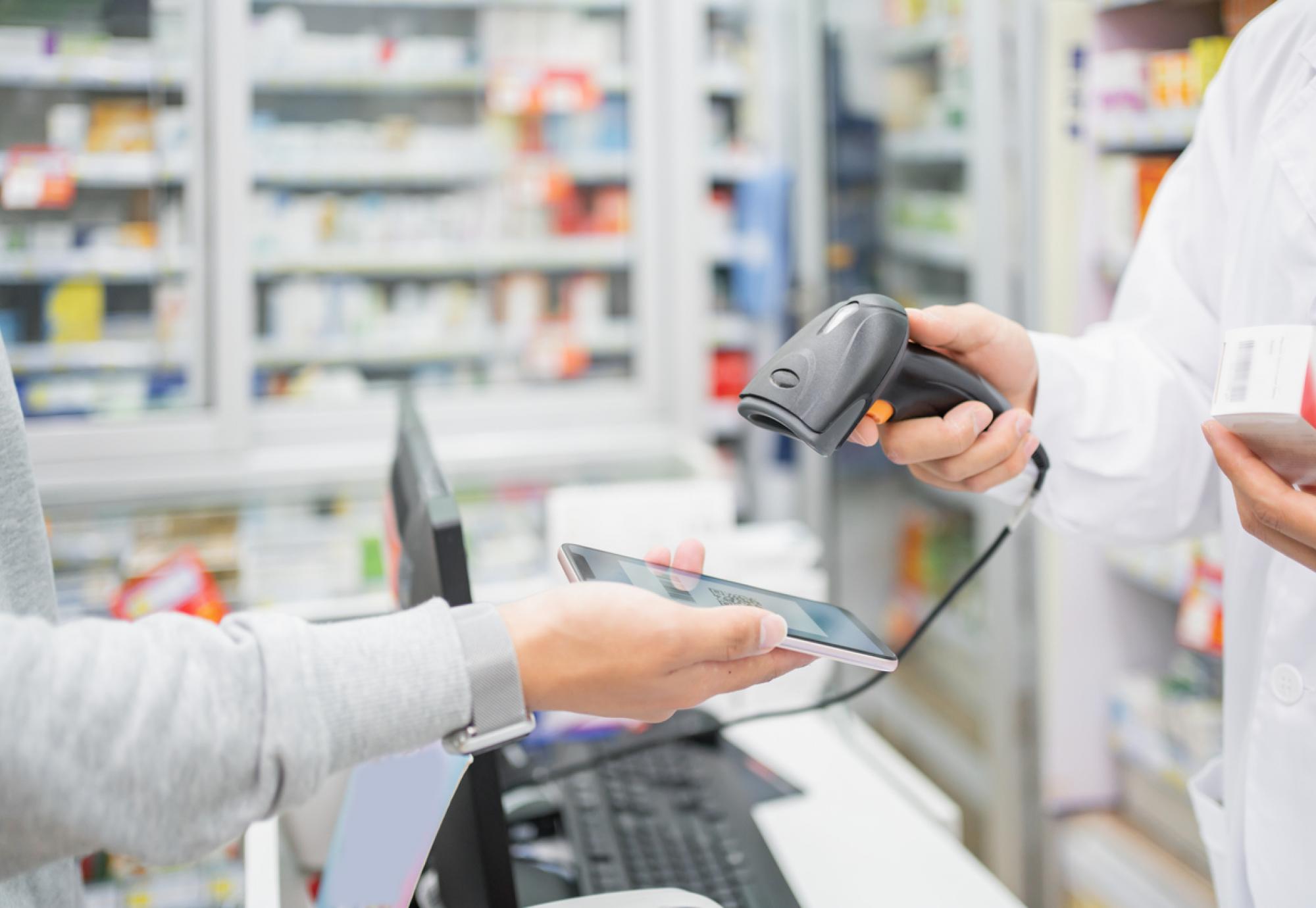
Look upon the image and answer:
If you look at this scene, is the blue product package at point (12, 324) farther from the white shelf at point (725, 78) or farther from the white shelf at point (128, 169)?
the white shelf at point (725, 78)

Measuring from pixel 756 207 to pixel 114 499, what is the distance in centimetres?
224

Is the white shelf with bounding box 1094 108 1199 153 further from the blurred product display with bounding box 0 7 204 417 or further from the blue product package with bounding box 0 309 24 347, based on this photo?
the blue product package with bounding box 0 309 24 347

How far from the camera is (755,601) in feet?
2.59

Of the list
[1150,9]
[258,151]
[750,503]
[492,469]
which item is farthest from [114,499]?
[1150,9]

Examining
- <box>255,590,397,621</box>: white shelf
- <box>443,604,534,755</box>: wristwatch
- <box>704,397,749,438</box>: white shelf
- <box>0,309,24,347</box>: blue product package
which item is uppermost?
<box>0,309,24,347</box>: blue product package

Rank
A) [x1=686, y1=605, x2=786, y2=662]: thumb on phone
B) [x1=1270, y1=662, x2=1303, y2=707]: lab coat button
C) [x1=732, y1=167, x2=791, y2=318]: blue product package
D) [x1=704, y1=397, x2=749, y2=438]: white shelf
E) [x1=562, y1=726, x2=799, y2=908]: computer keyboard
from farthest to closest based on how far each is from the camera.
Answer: [x1=704, y1=397, x2=749, y2=438]: white shelf → [x1=732, y1=167, x2=791, y2=318]: blue product package → [x1=562, y1=726, x2=799, y2=908]: computer keyboard → [x1=1270, y1=662, x2=1303, y2=707]: lab coat button → [x1=686, y1=605, x2=786, y2=662]: thumb on phone

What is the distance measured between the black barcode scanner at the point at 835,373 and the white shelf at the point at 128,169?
2.33m

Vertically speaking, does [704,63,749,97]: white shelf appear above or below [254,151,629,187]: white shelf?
above

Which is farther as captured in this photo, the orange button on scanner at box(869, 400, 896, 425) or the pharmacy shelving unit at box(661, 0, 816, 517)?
the pharmacy shelving unit at box(661, 0, 816, 517)

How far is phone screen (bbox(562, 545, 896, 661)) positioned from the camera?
2.37ft

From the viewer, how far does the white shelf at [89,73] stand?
2564mm

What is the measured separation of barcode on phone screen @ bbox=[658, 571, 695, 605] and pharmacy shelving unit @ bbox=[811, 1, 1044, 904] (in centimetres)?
167

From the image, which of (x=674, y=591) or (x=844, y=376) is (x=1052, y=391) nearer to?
(x=844, y=376)

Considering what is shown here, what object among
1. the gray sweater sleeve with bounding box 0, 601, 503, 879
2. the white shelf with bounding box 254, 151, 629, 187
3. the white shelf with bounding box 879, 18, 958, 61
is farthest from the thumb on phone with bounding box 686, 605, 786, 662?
the white shelf with bounding box 254, 151, 629, 187
